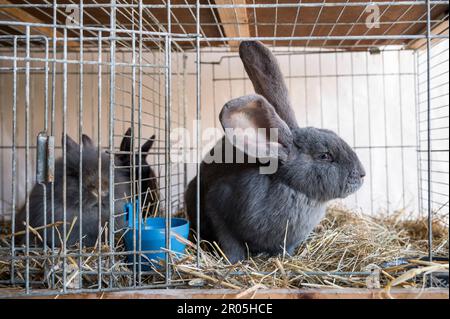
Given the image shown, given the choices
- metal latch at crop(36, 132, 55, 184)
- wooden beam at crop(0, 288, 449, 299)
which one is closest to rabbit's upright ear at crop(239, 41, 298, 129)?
wooden beam at crop(0, 288, 449, 299)

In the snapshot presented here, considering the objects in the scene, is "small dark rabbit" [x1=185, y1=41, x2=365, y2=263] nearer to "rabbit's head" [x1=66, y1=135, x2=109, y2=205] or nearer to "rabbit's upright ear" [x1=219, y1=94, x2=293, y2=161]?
"rabbit's upright ear" [x1=219, y1=94, x2=293, y2=161]

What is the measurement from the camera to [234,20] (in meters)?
2.58

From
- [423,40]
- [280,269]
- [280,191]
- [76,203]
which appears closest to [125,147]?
[76,203]

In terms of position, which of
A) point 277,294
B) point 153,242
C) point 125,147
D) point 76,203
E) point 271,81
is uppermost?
point 271,81

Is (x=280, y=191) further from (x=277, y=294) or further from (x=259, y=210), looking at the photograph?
(x=277, y=294)

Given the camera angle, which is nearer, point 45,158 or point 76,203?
point 45,158

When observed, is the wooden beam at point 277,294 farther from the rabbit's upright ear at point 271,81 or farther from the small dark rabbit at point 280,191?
the rabbit's upright ear at point 271,81

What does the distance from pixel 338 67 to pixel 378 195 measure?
3.90 feet

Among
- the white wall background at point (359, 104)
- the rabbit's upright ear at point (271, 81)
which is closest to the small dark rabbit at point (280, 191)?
the rabbit's upright ear at point (271, 81)

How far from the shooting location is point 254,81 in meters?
2.27

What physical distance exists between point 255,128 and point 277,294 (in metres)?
0.74

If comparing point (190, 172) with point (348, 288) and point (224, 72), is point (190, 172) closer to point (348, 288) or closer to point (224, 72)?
point (224, 72)

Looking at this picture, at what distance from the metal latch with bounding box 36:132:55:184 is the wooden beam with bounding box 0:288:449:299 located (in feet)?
1.37
